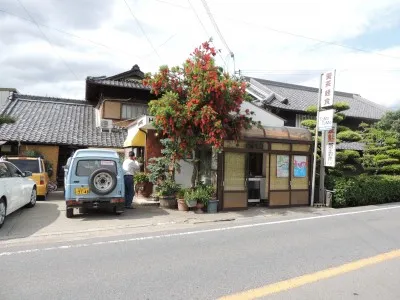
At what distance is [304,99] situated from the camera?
26.3m

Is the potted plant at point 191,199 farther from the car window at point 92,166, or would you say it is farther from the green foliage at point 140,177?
the green foliage at point 140,177

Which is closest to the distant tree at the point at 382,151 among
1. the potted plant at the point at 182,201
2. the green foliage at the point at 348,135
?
the green foliage at the point at 348,135

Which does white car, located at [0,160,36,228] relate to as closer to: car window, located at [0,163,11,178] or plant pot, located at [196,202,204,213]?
car window, located at [0,163,11,178]

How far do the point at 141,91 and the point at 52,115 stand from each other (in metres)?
5.53

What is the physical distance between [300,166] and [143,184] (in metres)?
6.20

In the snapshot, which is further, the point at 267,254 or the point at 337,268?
the point at 267,254

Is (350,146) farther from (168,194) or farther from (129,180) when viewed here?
(129,180)

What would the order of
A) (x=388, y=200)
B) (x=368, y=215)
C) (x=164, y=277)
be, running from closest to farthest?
(x=164, y=277), (x=368, y=215), (x=388, y=200)

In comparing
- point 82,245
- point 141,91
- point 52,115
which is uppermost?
point 141,91

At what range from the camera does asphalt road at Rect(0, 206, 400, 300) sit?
14.8 ft

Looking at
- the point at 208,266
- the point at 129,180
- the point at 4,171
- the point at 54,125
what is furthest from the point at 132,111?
the point at 208,266

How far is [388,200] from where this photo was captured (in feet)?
49.3

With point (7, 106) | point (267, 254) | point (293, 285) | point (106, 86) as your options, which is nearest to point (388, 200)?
point (267, 254)

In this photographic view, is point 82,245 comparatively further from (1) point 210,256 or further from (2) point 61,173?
(2) point 61,173
